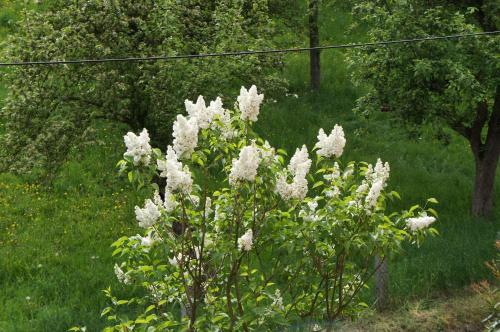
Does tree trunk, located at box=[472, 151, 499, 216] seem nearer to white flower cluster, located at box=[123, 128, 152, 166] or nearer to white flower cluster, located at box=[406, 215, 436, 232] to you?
white flower cluster, located at box=[406, 215, 436, 232]

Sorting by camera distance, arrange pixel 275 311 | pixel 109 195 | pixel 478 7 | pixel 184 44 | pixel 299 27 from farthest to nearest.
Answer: pixel 299 27
pixel 109 195
pixel 478 7
pixel 184 44
pixel 275 311

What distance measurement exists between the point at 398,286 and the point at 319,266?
427 cm

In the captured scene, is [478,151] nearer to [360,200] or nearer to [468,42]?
[468,42]

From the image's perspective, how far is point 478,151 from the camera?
13.5 m

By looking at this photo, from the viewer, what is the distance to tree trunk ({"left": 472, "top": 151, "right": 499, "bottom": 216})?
13.4 meters

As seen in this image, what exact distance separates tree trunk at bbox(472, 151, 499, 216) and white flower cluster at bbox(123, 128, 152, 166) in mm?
9974

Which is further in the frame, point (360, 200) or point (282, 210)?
point (282, 210)

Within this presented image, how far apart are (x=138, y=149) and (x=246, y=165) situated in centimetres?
79

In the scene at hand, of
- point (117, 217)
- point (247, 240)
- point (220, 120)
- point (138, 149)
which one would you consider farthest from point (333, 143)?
point (117, 217)

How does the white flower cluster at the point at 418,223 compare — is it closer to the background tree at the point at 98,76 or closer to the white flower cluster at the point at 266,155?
the white flower cluster at the point at 266,155

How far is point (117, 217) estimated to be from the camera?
13.4 meters

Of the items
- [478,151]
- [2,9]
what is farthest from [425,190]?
[2,9]

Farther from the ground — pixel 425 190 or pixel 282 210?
pixel 282 210

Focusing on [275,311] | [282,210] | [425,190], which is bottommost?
[425,190]
